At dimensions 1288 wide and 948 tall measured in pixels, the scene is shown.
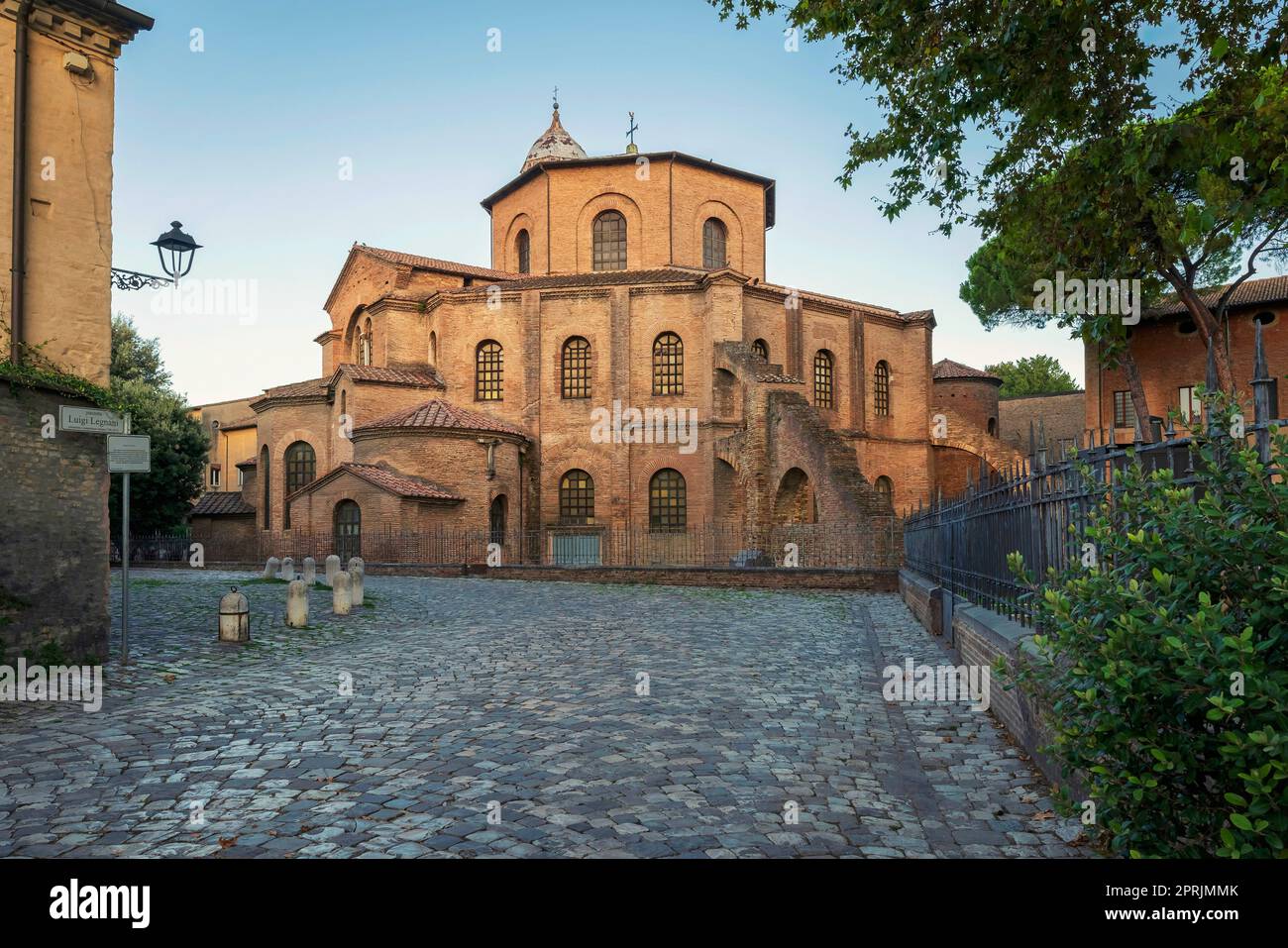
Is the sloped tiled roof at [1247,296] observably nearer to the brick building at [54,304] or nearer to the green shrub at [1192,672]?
the brick building at [54,304]

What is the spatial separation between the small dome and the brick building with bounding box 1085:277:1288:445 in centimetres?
2186

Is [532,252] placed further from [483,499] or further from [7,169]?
[7,169]

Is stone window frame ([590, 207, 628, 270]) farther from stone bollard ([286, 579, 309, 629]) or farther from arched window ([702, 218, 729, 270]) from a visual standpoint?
stone bollard ([286, 579, 309, 629])

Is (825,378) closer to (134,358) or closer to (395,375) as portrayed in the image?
(395,375)

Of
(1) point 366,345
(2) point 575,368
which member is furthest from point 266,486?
(2) point 575,368

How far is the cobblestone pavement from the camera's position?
4.05m

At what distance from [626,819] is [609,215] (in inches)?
1248

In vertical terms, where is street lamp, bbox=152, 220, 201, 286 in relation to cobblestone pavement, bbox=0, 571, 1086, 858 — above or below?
above

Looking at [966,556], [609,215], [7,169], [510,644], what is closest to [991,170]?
[966,556]

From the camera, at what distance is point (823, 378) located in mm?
33031

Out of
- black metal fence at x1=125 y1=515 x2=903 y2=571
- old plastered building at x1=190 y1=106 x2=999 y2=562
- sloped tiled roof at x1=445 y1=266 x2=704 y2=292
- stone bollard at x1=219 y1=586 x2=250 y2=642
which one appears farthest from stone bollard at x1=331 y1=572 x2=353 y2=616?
sloped tiled roof at x1=445 y1=266 x2=704 y2=292

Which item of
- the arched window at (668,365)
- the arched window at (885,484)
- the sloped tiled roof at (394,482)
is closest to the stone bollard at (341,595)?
the sloped tiled roof at (394,482)

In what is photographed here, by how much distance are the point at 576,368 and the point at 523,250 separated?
282 inches
